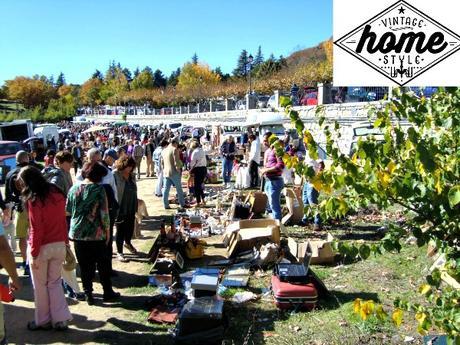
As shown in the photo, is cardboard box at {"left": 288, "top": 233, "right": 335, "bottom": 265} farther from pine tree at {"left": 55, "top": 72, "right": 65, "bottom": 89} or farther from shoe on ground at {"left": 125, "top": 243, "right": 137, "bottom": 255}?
pine tree at {"left": 55, "top": 72, "right": 65, "bottom": 89}

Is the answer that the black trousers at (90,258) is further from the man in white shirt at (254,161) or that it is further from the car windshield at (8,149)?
the car windshield at (8,149)

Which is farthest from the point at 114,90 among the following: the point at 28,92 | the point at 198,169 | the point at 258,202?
the point at 258,202

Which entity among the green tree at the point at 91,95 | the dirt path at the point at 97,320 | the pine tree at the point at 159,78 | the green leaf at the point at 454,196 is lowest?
the dirt path at the point at 97,320

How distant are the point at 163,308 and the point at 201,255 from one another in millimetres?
2177

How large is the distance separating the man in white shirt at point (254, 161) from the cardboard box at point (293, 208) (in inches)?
158

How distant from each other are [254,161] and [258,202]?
12.1 feet

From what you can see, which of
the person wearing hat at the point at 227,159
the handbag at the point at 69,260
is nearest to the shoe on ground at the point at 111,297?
the handbag at the point at 69,260

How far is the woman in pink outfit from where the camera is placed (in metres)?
4.46

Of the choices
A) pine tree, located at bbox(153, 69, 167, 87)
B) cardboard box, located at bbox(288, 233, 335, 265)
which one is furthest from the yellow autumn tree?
cardboard box, located at bbox(288, 233, 335, 265)

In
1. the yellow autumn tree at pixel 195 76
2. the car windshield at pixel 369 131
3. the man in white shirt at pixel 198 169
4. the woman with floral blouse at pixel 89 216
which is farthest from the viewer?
the yellow autumn tree at pixel 195 76

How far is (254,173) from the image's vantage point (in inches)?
548

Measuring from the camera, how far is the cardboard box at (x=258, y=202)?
32.9 ft

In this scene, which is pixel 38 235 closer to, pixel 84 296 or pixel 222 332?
pixel 84 296

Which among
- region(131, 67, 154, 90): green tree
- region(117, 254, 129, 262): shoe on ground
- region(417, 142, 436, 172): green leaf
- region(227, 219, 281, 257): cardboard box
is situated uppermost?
region(131, 67, 154, 90): green tree
